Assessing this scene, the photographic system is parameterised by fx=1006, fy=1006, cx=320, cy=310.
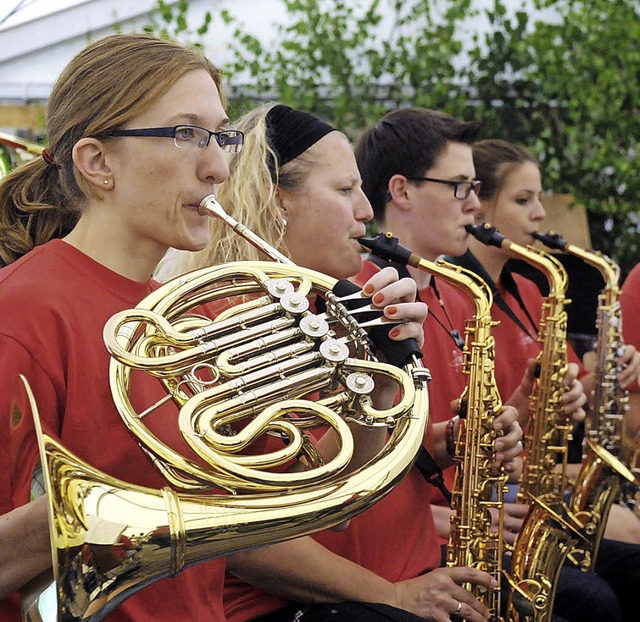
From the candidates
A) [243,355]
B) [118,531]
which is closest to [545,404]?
[243,355]

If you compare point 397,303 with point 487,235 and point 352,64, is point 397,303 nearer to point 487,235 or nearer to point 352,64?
point 487,235

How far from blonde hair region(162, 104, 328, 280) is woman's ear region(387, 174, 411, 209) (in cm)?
72

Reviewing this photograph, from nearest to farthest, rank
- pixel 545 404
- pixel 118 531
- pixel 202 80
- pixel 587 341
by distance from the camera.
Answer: pixel 118 531, pixel 202 80, pixel 545 404, pixel 587 341

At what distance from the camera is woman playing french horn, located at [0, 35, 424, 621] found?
1.66 m

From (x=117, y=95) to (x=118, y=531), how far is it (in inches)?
30.8

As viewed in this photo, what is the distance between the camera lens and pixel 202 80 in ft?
6.11

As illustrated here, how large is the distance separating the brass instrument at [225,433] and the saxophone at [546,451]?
1.28 metres

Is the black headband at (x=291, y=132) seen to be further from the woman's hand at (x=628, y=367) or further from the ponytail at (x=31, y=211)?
the woman's hand at (x=628, y=367)

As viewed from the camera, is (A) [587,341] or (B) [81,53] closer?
(B) [81,53]

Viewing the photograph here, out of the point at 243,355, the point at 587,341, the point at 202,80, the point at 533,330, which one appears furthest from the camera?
the point at 587,341

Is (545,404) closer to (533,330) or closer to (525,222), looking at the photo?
(533,330)

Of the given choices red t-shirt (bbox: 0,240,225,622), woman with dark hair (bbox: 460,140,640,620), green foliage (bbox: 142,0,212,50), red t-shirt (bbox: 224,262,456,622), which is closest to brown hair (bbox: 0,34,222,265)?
red t-shirt (bbox: 0,240,225,622)

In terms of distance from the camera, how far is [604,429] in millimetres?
3627

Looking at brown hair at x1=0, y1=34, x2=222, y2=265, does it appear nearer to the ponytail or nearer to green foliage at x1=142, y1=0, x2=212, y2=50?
the ponytail
